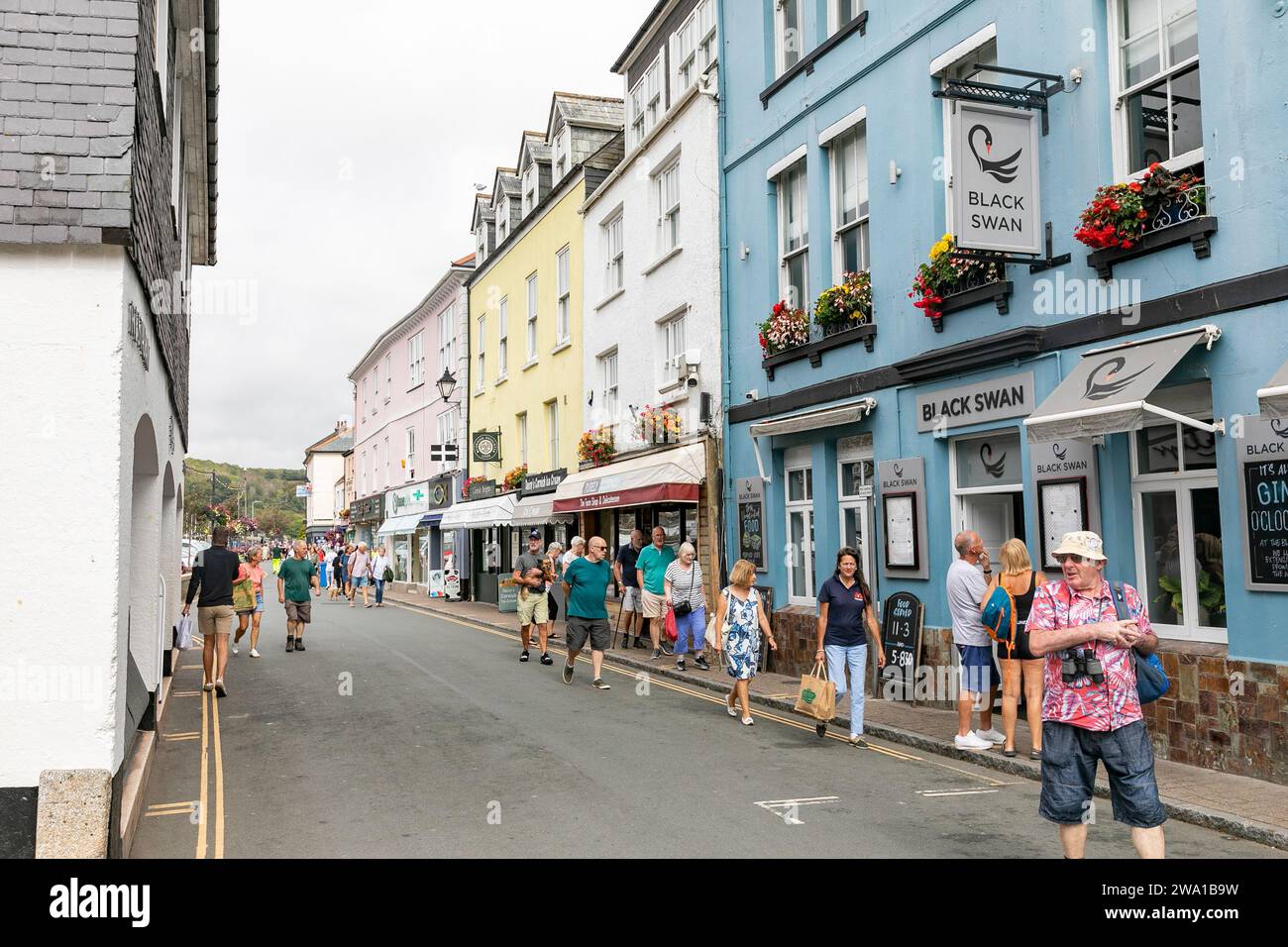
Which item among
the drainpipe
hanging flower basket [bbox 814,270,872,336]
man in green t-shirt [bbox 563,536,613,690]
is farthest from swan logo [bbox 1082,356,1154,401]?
the drainpipe

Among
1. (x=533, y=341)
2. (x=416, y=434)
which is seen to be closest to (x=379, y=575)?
(x=533, y=341)

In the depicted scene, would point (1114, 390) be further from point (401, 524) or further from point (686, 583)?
point (401, 524)

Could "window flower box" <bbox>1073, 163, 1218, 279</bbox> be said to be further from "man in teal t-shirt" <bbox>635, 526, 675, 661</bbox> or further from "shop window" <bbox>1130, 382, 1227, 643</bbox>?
"man in teal t-shirt" <bbox>635, 526, 675, 661</bbox>

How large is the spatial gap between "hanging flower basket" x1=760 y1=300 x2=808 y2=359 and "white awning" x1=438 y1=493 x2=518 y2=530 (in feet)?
38.2

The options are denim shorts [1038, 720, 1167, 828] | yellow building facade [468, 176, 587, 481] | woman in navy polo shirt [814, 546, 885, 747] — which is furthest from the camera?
yellow building facade [468, 176, 587, 481]

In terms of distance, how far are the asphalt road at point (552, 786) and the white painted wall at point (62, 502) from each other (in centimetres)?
128

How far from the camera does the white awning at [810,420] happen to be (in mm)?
12711

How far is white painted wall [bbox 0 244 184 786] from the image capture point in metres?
5.41

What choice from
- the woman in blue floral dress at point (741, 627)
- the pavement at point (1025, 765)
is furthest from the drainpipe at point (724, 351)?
the woman in blue floral dress at point (741, 627)

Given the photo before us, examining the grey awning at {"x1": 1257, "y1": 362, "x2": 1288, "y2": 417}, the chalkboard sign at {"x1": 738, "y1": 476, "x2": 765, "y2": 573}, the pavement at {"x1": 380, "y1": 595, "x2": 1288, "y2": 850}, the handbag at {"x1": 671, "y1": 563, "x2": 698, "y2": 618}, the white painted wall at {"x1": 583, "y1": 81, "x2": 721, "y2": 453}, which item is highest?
the white painted wall at {"x1": 583, "y1": 81, "x2": 721, "y2": 453}

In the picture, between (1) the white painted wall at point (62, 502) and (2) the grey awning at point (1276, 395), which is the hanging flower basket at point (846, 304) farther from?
(1) the white painted wall at point (62, 502)

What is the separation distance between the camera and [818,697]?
9.54 metres
